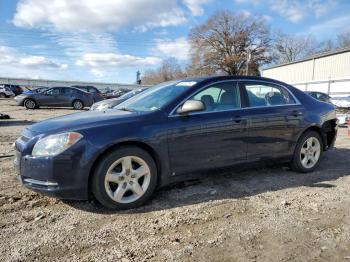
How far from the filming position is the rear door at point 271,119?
15.7ft

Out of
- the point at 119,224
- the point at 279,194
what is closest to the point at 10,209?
the point at 119,224

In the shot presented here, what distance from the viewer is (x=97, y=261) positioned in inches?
111

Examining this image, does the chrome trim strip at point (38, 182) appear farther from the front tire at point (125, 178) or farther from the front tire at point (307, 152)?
the front tire at point (307, 152)

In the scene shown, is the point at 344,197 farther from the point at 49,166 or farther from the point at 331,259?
the point at 49,166

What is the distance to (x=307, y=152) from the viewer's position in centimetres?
548

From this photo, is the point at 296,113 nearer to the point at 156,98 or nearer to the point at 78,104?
the point at 156,98

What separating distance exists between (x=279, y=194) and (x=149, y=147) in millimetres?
1867

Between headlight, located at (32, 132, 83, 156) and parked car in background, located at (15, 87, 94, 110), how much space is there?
18338 mm

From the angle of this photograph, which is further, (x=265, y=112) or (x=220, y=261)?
(x=265, y=112)

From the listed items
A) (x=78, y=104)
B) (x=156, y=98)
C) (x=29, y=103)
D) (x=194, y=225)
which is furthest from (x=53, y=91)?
(x=194, y=225)

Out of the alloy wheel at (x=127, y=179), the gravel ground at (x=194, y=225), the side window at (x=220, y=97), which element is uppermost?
the side window at (x=220, y=97)

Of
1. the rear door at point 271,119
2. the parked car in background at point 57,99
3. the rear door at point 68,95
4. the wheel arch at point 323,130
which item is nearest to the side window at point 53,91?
the parked car in background at point 57,99

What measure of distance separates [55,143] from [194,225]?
170 centimetres

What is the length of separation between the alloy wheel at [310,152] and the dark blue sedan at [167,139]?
2 centimetres
